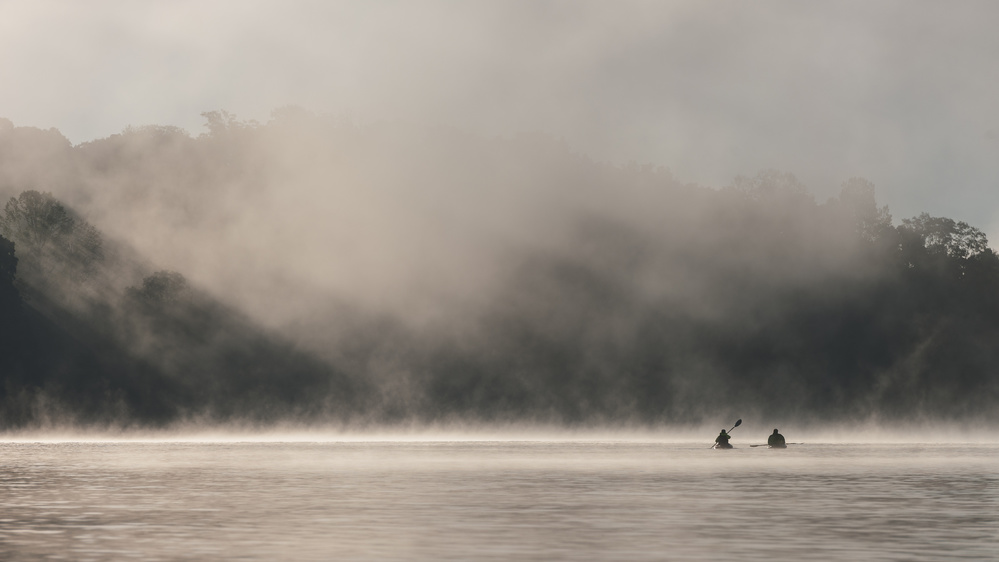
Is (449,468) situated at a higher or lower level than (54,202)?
lower

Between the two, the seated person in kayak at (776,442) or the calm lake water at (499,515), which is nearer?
the calm lake water at (499,515)

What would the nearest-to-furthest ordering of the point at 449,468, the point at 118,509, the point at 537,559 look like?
the point at 537,559 < the point at 118,509 < the point at 449,468

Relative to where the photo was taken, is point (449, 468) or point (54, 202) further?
point (54, 202)

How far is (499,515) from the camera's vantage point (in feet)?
109

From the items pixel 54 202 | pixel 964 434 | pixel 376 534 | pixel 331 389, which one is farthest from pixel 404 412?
pixel 376 534

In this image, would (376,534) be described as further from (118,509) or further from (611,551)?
(118,509)

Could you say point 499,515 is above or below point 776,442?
below

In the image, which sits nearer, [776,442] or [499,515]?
[499,515]

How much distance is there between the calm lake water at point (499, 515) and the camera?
2495cm

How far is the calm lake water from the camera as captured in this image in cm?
2495

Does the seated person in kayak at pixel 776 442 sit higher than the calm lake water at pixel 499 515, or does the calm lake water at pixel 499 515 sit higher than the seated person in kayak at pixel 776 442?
the seated person in kayak at pixel 776 442

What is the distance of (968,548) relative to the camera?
25.0m

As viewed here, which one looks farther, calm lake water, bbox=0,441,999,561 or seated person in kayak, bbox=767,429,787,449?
seated person in kayak, bbox=767,429,787,449

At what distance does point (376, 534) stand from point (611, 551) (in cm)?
629
